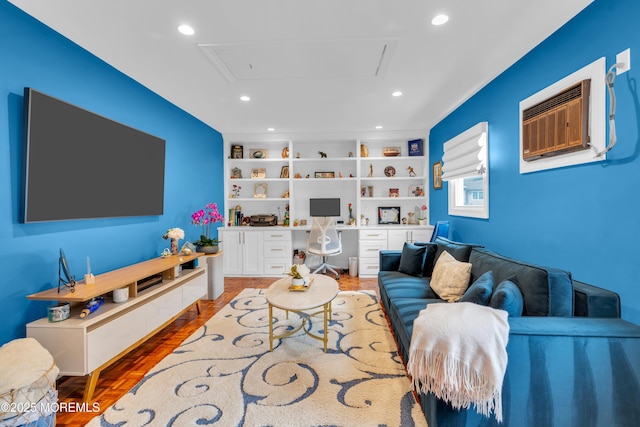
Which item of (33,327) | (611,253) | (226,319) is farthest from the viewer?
(226,319)

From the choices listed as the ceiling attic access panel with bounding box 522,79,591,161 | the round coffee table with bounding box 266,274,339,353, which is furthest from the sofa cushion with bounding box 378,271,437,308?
the ceiling attic access panel with bounding box 522,79,591,161

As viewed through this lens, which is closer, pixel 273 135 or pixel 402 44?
pixel 402 44

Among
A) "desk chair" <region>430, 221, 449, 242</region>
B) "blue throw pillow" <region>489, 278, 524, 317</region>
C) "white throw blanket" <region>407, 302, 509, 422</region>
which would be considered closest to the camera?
"white throw blanket" <region>407, 302, 509, 422</region>

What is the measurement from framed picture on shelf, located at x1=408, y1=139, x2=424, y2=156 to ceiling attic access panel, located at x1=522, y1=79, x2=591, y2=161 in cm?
257

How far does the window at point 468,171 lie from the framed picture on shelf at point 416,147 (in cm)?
96

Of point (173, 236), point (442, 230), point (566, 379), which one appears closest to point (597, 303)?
point (566, 379)

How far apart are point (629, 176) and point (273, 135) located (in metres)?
4.35

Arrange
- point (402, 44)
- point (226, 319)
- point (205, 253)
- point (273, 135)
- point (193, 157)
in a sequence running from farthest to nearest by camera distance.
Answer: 1. point (273, 135)
2. point (193, 157)
3. point (205, 253)
4. point (226, 319)
5. point (402, 44)

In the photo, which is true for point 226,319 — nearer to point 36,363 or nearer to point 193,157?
point 36,363

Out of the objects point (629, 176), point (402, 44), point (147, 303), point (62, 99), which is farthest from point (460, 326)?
point (62, 99)

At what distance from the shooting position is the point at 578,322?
1314 millimetres

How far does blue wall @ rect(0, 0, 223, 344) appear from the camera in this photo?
169 centimetres

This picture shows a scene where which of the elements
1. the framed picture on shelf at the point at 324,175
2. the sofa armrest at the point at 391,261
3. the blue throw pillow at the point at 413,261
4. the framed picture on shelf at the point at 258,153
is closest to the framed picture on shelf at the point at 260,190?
the framed picture on shelf at the point at 258,153

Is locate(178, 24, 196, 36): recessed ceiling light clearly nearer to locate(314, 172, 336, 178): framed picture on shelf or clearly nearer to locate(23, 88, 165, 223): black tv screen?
locate(23, 88, 165, 223): black tv screen
